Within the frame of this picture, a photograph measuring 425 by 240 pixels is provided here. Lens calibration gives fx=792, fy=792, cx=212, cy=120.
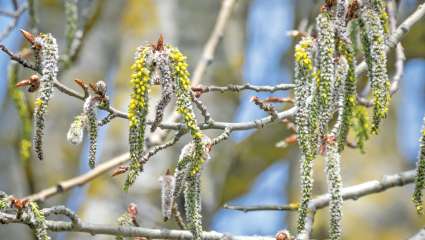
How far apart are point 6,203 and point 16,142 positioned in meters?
2.06

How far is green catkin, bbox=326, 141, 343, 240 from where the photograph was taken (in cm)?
133

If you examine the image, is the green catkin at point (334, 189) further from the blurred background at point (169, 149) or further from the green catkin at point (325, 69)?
the blurred background at point (169, 149)

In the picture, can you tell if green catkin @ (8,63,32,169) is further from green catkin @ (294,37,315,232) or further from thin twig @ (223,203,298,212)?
green catkin @ (294,37,315,232)

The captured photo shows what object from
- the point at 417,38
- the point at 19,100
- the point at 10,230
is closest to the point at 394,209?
the point at 417,38

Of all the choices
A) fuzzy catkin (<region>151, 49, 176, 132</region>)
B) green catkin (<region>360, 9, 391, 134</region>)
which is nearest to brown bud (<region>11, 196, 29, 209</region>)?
fuzzy catkin (<region>151, 49, 176, 132</region>)

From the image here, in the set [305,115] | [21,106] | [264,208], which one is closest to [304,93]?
[305,115]

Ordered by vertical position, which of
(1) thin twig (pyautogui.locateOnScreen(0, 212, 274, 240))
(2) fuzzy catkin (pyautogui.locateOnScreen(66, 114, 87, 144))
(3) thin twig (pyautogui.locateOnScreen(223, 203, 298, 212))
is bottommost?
(1) thin twig (pyautogui.locateOnScreen(0, 212, 274, 240))

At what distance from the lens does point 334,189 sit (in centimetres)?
137

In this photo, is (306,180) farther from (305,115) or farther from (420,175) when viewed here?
(420,175)

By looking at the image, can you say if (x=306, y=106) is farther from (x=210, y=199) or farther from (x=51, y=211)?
(x=210, y=199)

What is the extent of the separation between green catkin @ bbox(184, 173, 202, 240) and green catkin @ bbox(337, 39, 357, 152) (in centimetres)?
30

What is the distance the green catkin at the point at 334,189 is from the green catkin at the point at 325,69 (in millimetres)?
103

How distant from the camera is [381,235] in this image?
13.1 feet

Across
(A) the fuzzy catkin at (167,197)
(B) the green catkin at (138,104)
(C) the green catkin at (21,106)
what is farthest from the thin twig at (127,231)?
(C) the green catkin at (21,106)
